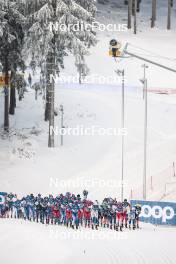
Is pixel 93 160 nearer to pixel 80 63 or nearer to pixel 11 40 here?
pixel 80 63

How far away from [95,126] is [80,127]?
4.08 feet

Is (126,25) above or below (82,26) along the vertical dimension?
above

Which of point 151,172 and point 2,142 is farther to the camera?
point 2,142

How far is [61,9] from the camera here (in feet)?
122

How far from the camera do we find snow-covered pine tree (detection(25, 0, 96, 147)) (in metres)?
37.3

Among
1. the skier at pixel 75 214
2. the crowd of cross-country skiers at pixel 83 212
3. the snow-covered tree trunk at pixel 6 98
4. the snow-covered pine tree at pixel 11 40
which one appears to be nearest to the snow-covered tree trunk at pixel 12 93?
the snow-covered pine tree at pixel 11 40

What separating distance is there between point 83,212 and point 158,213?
12.3 ft

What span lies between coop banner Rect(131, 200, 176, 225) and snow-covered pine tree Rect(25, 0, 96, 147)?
11.9 meters

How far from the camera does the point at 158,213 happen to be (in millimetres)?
28469

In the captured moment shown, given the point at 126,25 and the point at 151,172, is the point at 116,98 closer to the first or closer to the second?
the point at 151,172

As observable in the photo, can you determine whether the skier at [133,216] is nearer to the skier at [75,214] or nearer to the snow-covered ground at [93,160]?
the snow-covered ground at [93,160]

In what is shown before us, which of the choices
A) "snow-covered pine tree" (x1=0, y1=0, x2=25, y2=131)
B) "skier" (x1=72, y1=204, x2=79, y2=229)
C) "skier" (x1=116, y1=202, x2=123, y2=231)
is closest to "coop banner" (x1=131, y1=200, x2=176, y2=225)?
"skier" (x1=116, y1=202, x2=123, y2=231)

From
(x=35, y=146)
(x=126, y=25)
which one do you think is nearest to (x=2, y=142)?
(x=35, y=146)

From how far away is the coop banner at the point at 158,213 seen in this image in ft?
92.6
